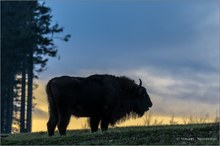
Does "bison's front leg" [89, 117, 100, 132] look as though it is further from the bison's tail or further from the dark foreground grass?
the dark foreground grass

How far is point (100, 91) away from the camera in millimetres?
17250

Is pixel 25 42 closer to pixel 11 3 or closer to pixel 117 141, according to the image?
pixel 11 3

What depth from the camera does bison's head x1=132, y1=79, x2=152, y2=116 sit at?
62.1 ft

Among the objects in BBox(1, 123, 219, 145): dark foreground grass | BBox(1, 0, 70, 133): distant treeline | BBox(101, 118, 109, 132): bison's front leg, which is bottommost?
BBox(1, 123, 219, 145): dark foreground grass

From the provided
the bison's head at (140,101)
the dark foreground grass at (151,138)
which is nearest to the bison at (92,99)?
the bison's head at (140,101)

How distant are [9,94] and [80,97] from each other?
3208 cm

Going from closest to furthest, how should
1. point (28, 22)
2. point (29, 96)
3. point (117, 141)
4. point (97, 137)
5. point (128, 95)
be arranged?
point (117, 141) < point (97, 137) < point (128, 95) < point (29, 96) < point (28, 22)

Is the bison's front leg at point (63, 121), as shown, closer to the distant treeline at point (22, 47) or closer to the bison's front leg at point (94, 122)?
the bison's front leg at point (94, 122)

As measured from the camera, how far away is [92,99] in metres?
17.0

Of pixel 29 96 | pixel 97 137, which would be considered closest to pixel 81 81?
pixel 97 137

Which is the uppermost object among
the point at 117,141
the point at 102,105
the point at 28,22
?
the point at 28,22

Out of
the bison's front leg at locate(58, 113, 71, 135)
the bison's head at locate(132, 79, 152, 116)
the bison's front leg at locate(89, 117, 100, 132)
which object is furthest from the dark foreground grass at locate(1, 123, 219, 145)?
the bison's head at locate(132, 79, 152, 116)

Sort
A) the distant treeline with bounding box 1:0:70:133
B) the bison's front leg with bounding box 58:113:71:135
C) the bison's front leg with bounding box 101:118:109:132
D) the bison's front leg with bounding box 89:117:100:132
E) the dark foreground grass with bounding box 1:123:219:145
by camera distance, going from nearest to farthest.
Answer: the dark foreground grass with bounding box 1:123:219:145 < the bison's front leg with bounding box 58:113:71:135 < the bison's front leg with bounding box 89:117:100:132 < the bison's front leg with bounding box 101:118:109:132 < the distant treeline with bounding box 1:0:70:133

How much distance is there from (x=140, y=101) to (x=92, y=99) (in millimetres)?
2784
